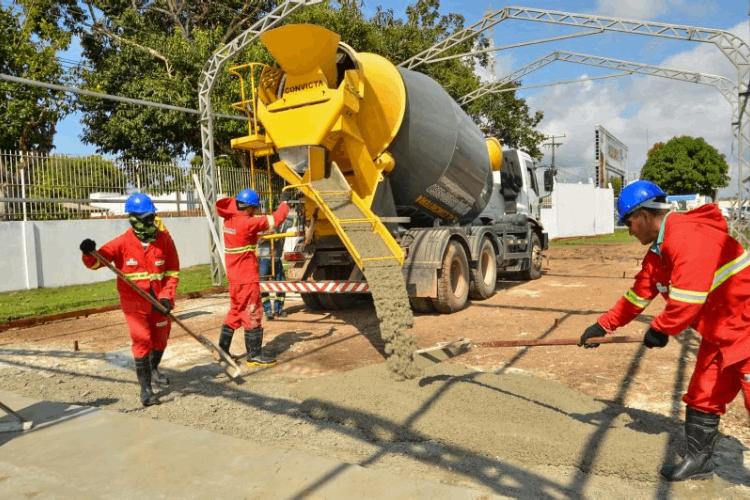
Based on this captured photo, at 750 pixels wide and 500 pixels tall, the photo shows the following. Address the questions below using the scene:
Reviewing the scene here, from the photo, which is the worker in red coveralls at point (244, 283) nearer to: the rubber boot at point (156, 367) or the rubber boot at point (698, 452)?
the rubber boot at point (156, 367)

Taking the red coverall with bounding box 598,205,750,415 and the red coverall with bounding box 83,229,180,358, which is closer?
the red coverall with bounding box 598,205,750,415

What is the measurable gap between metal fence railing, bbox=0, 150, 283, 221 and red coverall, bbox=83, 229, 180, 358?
5.90 m

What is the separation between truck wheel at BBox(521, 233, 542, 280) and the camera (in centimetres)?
1180

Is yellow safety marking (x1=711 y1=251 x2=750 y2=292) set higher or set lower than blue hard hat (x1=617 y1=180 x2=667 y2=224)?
lower

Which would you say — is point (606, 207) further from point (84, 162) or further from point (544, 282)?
point (84, 162)

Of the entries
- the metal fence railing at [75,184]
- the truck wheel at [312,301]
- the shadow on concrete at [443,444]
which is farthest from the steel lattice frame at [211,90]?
the shadow on concrete at [443,444]

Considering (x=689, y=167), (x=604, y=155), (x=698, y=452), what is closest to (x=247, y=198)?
(x=698, y=452)

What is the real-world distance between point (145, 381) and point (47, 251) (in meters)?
9.54

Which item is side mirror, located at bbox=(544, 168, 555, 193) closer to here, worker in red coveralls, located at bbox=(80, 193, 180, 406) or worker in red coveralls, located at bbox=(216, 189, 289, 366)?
worker in red coveralls, located at bbox=(216, 189, 289, 366)

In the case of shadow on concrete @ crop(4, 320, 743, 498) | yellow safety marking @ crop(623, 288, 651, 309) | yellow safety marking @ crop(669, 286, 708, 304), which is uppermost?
yellow safety marking @ crop(669, 286, 708, 304)

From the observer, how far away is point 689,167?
49.7 metres

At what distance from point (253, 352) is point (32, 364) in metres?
2.50

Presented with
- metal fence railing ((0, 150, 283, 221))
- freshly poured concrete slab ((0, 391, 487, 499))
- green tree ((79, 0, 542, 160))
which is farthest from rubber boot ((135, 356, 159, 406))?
green tree ((79, 0, 542, 160))

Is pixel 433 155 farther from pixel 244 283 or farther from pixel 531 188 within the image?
pixel 531 188
